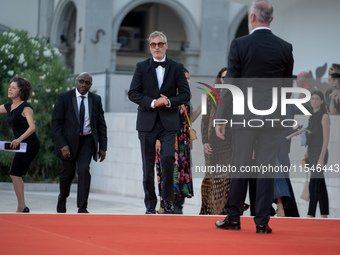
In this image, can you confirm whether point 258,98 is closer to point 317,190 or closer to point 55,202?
point 317,190

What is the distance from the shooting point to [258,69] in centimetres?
621

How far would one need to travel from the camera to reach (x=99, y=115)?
30.7ft

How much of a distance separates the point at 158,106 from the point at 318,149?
2800mm

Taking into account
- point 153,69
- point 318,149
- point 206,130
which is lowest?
point 318,149

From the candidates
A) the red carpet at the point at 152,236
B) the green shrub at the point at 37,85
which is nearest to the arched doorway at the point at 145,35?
the green shrub at the point at 37,85

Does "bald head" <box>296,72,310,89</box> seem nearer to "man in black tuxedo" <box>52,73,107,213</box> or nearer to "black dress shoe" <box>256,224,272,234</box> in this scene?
Answer: "man in black tuxedo" <box>52,73,107,213</box>

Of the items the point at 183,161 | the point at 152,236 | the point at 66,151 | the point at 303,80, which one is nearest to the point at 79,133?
the point at 66,151

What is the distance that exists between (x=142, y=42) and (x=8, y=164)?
17.5 m

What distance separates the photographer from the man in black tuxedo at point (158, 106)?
8.24 metres

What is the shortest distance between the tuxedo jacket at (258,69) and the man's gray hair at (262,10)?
0.09 meters

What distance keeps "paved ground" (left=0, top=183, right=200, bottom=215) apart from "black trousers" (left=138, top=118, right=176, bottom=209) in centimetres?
328

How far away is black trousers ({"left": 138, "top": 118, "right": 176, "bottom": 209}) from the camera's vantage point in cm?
826

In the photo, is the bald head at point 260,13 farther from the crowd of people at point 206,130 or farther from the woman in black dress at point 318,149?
the woman in black dress at point 318,149

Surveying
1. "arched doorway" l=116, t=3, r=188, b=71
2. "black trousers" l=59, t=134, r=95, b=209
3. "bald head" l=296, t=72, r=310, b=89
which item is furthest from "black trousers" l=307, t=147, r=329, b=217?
"arched doorway" l=116, t=3, r=188, b=71
